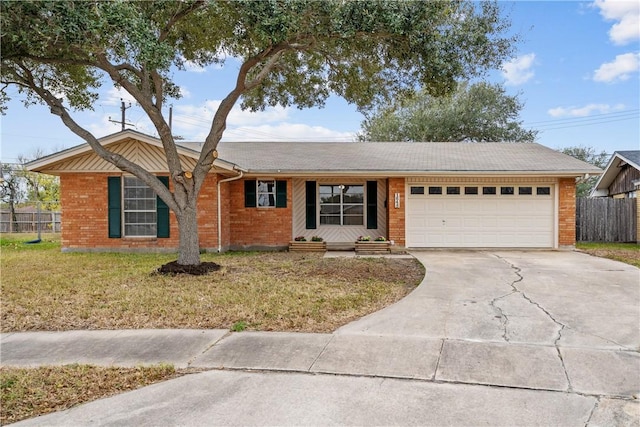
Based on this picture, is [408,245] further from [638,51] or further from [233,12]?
[638,51]

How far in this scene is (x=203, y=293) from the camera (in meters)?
6.70

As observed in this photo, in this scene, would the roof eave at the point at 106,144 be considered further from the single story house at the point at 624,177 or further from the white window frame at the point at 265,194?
the single story house at the point at 624,177

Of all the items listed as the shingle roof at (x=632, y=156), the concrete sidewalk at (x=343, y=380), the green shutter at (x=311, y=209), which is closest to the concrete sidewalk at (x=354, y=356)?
the concrete sidewalk at (x=343, y=380)

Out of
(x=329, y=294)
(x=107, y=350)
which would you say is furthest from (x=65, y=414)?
(x=329, y=294)

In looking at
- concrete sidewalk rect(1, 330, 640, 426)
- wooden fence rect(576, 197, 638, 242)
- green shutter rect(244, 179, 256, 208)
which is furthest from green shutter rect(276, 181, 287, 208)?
wooden fence rect(576, 197, 638, 242)

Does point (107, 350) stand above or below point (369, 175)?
below

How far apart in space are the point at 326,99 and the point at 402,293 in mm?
6583

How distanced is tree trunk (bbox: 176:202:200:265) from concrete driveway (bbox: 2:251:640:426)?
3.89m

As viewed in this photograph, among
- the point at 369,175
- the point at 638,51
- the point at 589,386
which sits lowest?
the point at 589,386

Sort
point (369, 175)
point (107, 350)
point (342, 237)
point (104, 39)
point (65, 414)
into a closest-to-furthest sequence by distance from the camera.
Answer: point (65, 414)
point (107, 350)
point (104, 39)
point (369, 175)
point (342, 237)

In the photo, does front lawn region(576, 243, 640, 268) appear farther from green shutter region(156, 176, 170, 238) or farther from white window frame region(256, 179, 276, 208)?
green shutter region(156, 176, 170, 238)

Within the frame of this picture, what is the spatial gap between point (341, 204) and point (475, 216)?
424cm

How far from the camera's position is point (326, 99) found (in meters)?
11.4

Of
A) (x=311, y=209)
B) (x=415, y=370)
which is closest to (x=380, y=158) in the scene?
(x=311, y=209)
